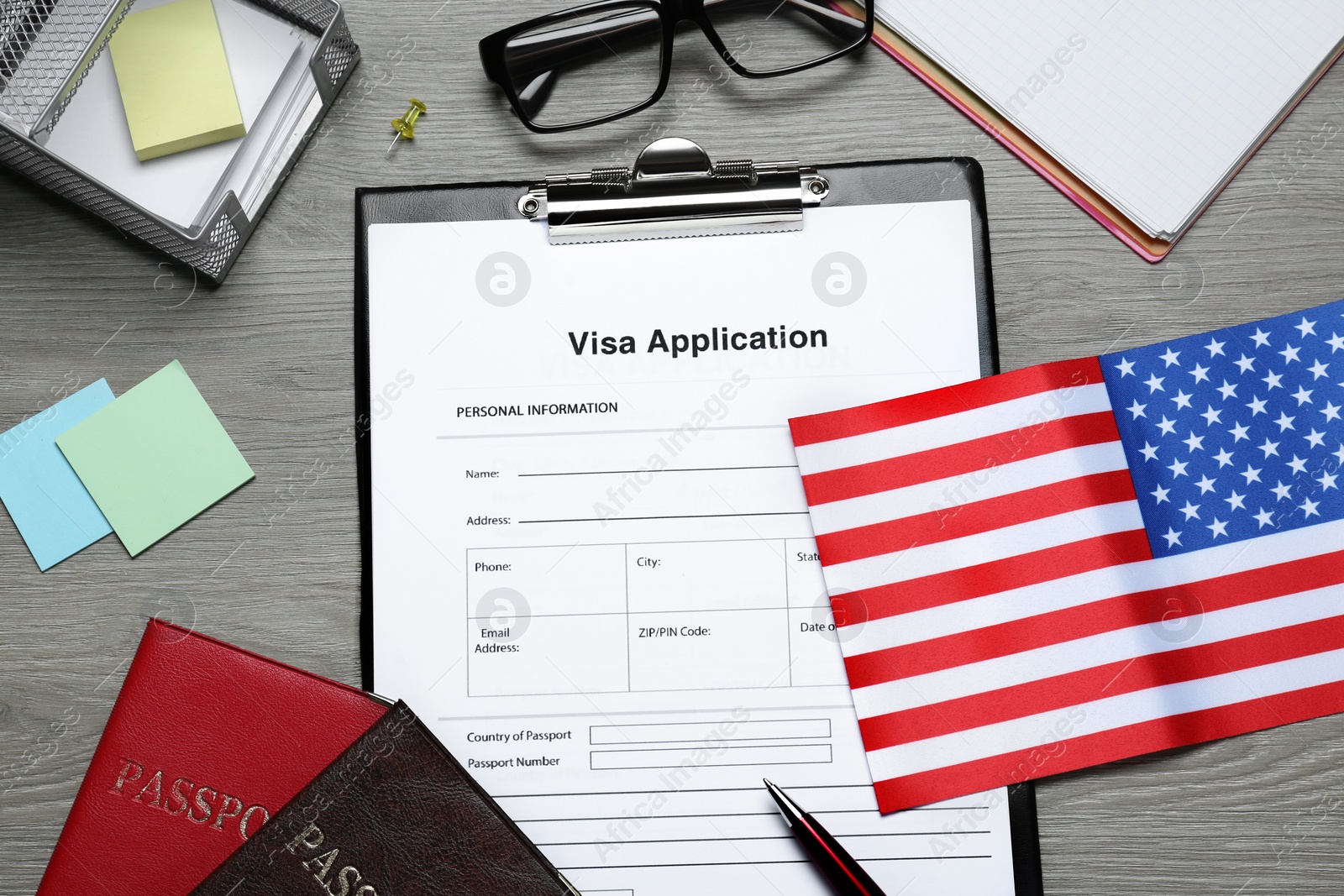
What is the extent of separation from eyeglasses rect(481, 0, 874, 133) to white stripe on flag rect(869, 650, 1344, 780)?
0.57 metres

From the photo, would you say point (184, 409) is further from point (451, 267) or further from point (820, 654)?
point (820, 654)

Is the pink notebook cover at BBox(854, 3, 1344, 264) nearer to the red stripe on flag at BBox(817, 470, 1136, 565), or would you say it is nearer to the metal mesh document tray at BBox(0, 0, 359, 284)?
the red stripe on flag at BBox(817, 470, 1136, 565)

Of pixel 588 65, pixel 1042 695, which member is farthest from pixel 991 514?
pixel 588 65

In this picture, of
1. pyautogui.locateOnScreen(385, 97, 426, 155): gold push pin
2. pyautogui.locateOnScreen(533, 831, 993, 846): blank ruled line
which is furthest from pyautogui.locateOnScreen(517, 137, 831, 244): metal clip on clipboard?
pyautogui.locateOnScreen(533, 831, 993, 846): blank ruled line

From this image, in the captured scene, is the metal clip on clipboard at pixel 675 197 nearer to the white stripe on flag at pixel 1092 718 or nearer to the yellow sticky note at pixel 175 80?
the yellow sticky note at pixel 175 80

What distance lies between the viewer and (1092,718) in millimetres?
653

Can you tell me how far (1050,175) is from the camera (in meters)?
0.71

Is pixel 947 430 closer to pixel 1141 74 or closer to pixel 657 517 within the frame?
pixel 657 517

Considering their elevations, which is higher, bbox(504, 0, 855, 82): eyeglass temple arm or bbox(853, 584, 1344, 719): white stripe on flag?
bbox(504, 0, 855, 82): eyeglass temple arm

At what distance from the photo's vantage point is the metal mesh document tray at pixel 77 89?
0.62m

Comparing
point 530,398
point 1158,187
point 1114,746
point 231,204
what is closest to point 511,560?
point 530,398

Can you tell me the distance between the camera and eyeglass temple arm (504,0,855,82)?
0.71 m

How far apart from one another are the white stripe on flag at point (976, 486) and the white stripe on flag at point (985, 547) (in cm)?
3

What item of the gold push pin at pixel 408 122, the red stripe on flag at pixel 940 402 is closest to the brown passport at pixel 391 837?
the red stripe on flag at pixel 940 402
